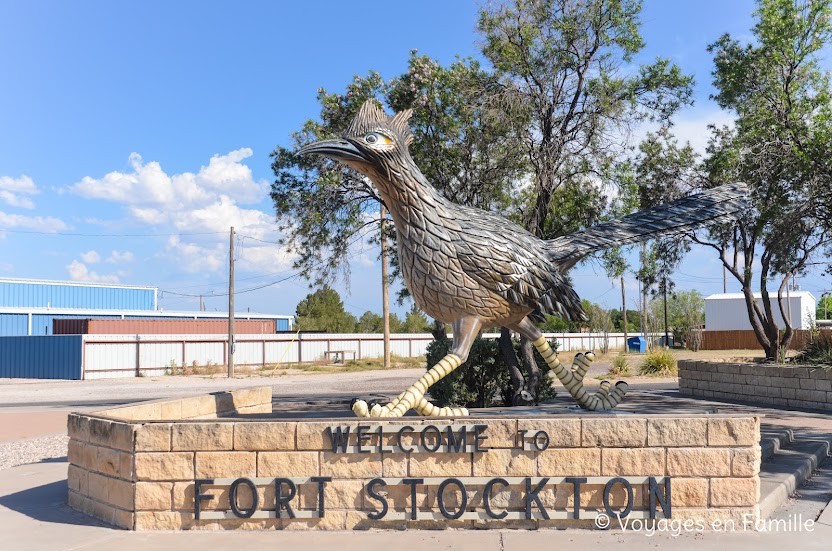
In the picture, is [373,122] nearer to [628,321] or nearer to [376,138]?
[376,138]

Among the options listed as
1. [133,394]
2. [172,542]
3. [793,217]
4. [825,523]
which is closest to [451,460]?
[172,542]

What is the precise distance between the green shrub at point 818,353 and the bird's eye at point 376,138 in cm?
1232

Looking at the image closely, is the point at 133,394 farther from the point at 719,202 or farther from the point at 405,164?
the point at 719,202

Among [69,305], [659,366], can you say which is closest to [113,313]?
[69,305]

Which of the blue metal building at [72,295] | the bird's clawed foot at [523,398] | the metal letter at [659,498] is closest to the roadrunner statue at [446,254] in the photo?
the metal letter at [659,498]

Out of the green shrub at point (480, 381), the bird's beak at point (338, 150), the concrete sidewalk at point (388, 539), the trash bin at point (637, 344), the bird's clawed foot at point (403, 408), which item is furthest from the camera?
the trash bin at point (637, 344)

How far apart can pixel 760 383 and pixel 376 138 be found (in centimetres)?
1269

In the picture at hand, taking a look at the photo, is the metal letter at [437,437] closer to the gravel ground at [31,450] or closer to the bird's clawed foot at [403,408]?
the bird's clawed foot at [403,408]

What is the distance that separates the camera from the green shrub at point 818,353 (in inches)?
586

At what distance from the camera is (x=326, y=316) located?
179 ft

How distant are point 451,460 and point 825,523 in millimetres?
3387

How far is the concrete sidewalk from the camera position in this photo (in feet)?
17.4

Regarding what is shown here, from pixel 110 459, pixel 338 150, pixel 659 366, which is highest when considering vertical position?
pixel 338 150

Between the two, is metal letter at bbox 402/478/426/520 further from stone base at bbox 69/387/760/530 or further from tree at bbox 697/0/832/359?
tree at bbox 697/0/832/359
